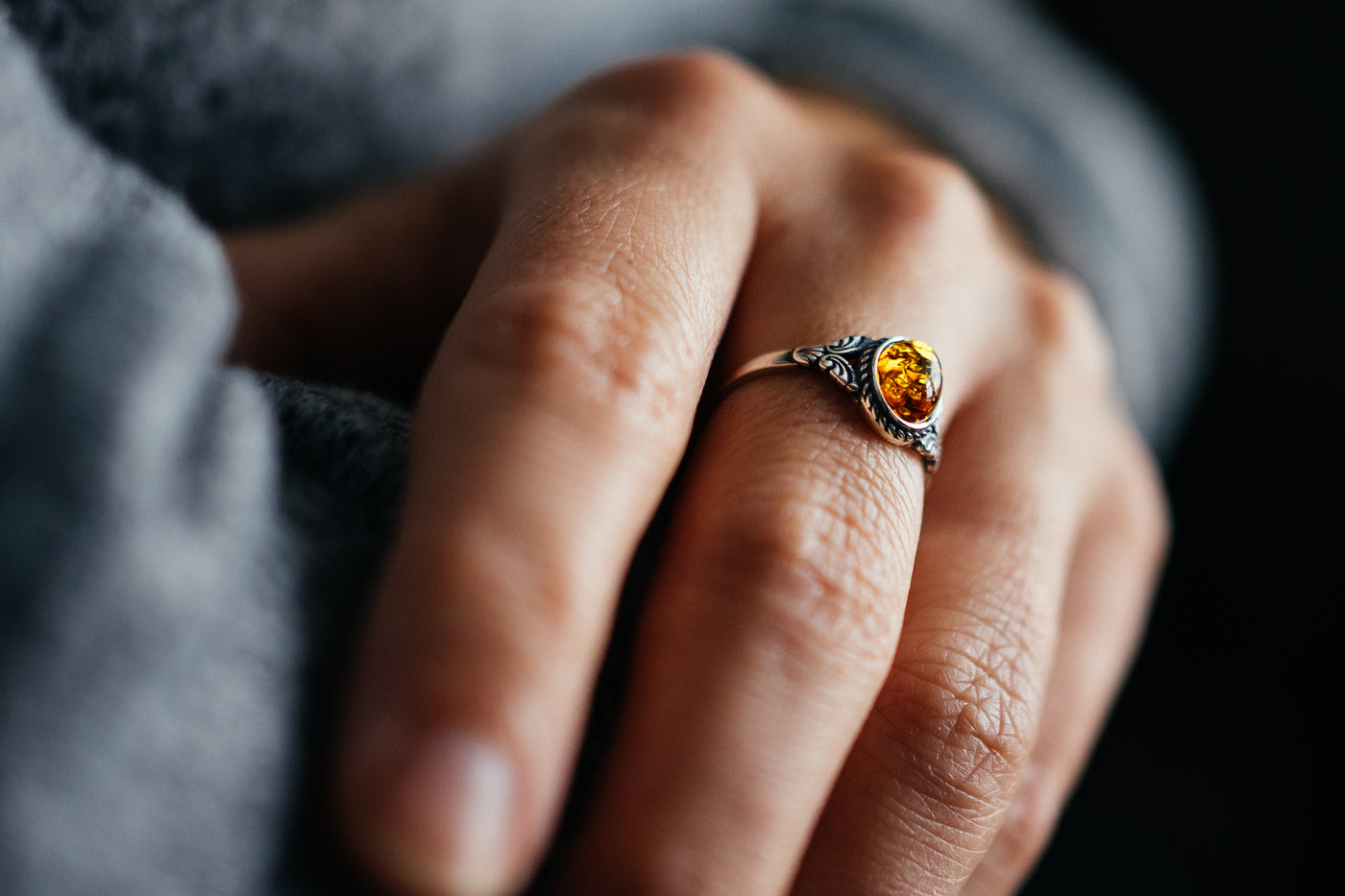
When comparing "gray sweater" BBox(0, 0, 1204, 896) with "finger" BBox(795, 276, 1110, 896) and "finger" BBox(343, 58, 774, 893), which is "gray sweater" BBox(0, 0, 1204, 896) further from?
"finger" BBox(795, 276, 1110, 896)

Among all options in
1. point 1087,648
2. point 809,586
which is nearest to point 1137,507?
point 1087,648

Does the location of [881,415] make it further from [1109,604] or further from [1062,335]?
[1109,604]

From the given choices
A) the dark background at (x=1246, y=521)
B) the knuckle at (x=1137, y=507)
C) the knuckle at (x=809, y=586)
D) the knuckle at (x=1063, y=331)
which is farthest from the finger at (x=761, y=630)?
the dark background at (x=1246, y=521)

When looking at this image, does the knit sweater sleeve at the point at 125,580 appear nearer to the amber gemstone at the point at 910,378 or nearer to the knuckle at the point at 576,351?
the knuckle at the point at 576,351

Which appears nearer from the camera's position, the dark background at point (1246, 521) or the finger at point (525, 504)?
the finger at point (525, 504)

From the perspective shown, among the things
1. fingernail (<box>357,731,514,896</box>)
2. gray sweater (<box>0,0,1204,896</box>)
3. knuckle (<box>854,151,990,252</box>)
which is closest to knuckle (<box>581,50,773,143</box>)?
knuckle (<box>854,151,990,252</box>)

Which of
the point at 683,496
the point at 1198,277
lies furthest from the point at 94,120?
the point at 1198,277
